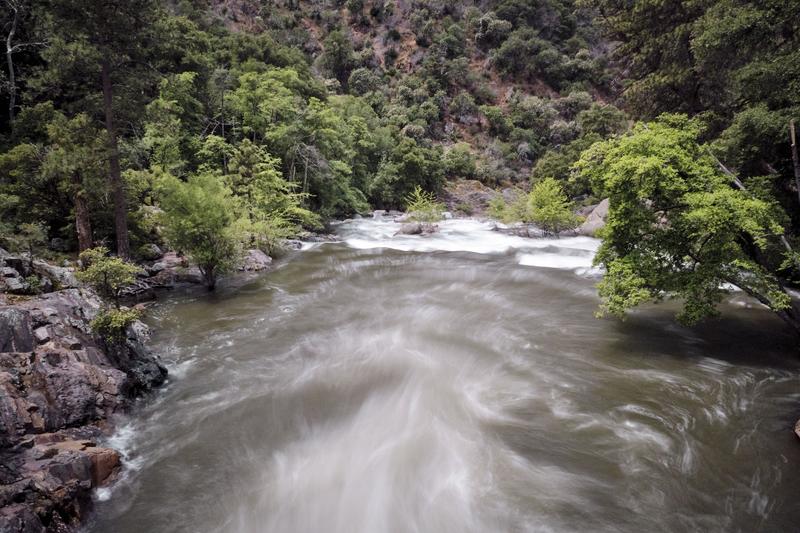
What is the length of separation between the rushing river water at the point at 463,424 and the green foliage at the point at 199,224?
211 centimetres

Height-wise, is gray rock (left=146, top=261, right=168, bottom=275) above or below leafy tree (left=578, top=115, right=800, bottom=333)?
below

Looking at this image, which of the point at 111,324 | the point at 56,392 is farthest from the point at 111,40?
the point at 56,392

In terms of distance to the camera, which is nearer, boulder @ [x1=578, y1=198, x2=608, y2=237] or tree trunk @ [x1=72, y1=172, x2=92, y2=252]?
tree trunk @ [x1=72, y1=172, x2=92, y2=252]

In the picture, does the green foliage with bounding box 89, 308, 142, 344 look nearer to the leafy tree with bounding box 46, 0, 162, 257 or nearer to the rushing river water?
the rushing river water

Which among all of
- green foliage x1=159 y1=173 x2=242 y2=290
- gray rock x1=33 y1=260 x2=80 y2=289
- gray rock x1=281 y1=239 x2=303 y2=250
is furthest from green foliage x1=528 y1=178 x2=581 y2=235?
gray rock x1=33 y1=260 x2=80 y2=289

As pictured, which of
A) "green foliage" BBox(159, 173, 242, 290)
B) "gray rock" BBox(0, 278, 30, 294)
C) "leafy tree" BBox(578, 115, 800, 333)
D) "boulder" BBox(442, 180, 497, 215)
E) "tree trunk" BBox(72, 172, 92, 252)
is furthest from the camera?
"boulder" BBox(442, 180, 497, 215)

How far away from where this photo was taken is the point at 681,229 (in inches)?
315

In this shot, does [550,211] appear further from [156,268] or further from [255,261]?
[156,268]

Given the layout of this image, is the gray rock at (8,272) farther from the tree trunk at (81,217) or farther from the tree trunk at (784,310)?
the tree trunk at (784,310)

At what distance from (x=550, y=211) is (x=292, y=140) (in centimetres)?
1704

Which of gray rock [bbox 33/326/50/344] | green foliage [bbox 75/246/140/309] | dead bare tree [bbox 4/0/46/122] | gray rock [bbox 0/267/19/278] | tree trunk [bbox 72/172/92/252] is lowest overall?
gray rock [bbox 33/326/50/344]

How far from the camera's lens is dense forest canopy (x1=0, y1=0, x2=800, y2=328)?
830cm

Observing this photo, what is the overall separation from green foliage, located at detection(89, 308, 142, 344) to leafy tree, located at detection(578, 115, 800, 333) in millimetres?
9433

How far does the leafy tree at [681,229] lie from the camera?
7410 mm
